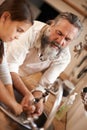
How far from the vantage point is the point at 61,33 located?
1022 millimetres

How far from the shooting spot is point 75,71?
2182mm

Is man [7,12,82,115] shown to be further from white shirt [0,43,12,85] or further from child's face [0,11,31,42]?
child's face [0,11,31,42]

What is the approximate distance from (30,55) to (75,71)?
107cm

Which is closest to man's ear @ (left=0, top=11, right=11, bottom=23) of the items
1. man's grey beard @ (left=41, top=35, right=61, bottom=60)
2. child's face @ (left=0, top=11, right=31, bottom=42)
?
A: child's face @ (left=0, top=11, right=31, bottom=42)

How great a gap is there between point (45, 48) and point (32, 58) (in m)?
0.10

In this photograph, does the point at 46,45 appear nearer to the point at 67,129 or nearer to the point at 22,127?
the point at 67,129

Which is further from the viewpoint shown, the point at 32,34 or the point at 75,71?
the point at 75,71

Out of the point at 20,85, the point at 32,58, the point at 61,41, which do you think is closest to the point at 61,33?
the point at 61,41

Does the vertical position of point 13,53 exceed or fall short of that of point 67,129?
it exceeds it

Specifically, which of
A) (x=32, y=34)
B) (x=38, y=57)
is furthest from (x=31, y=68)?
(x=32, y=34)

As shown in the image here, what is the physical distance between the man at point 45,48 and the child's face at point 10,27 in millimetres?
230

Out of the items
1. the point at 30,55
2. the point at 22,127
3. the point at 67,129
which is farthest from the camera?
the point at 30,55

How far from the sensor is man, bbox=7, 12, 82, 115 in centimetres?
102

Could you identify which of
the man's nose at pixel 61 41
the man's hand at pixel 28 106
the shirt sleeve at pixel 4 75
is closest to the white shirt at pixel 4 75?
the shirt sleeve at pixel 4 75
